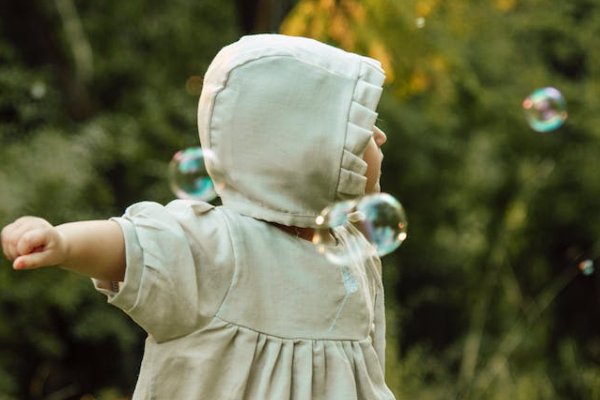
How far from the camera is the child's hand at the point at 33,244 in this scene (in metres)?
1.34

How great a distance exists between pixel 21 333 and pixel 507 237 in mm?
3438

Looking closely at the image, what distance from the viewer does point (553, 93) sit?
3.54 meters

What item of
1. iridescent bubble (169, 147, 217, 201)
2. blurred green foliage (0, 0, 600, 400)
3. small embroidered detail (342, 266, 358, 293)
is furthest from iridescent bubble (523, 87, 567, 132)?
small embroidered detail (342, 266, 358, 293)

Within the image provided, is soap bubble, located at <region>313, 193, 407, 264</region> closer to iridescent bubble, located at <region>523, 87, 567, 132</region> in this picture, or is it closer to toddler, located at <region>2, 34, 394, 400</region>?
toddler, located at <region>2, 34, 394, 400</region>

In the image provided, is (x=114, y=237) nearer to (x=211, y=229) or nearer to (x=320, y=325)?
(x=211, y=229)

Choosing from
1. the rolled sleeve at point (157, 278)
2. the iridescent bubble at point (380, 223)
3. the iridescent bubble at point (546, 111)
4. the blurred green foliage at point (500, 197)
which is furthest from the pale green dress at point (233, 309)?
the blurred green foliage at point (500, 197)

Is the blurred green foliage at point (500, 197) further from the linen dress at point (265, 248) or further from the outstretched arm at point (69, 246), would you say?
the outstretched arm at point (69, 246)

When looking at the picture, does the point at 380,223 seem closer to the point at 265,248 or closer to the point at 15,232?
the point at 265,248

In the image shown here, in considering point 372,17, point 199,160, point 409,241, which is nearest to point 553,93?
point 372,17

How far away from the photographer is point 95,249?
1.45 metres

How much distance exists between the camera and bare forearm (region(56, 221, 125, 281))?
1.42 meters

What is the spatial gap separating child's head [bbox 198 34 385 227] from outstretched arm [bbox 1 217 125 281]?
0.34 m

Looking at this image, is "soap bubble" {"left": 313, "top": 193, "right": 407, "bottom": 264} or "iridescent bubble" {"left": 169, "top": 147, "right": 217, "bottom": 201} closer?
"soap bubble" {"left": 313, "top": 193, "right": 407, "bottom": 264}

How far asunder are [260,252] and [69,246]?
43cm
